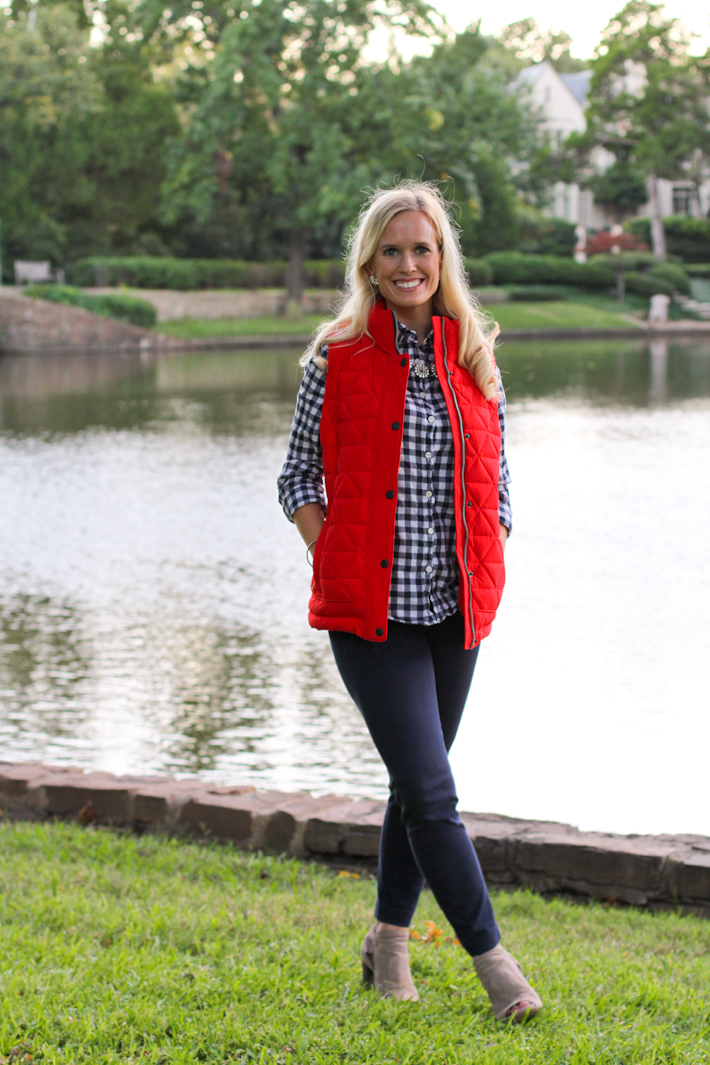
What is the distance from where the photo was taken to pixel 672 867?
4105 millimetres

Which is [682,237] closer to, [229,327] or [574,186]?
[574,186]

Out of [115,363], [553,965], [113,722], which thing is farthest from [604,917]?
[115,363]

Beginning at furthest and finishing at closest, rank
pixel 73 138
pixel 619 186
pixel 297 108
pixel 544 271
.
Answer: pixel 619 186
pixel 544 271
pixel 73 138
pixel 297 108

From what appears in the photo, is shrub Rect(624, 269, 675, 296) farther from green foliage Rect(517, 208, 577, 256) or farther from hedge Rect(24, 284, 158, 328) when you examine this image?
hedge Rect(24, 284, 158, 328)

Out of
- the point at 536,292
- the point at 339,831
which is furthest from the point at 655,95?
the point at 339,831

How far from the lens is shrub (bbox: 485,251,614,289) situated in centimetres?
5062

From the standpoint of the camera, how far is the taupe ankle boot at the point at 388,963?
3077 millimetres

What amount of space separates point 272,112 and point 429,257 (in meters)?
44.2

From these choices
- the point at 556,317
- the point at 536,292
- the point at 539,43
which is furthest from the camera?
the point at 539,43

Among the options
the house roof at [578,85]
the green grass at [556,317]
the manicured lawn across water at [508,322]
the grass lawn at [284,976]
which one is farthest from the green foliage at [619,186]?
the grass lawn at [284,976]

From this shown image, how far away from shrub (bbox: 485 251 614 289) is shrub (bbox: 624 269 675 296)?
2.56 feet

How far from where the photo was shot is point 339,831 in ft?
14.8

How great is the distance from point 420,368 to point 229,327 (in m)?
37.8

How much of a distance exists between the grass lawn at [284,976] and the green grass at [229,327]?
35259 millimetres
